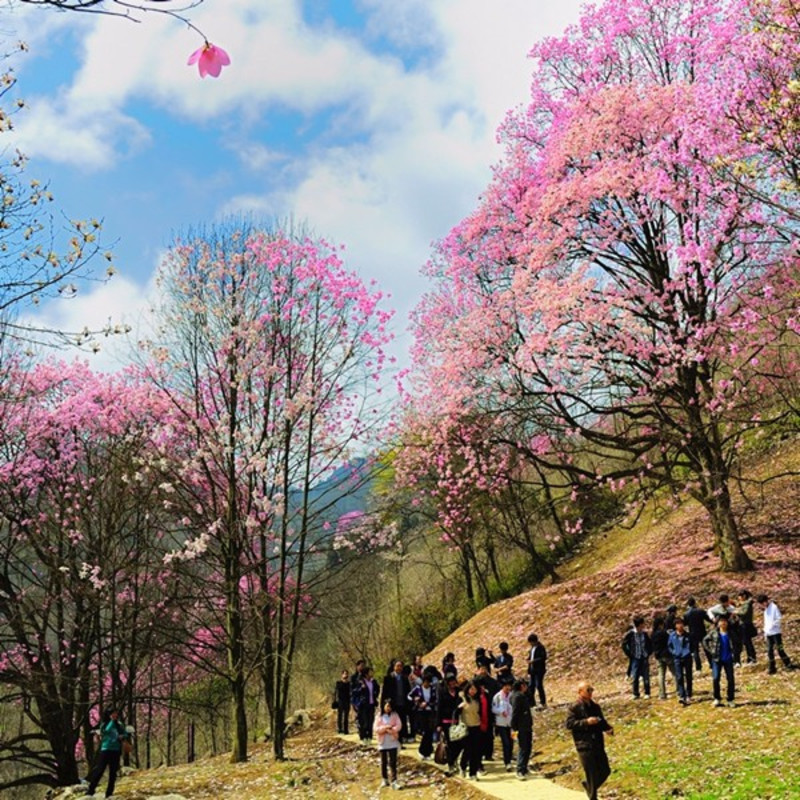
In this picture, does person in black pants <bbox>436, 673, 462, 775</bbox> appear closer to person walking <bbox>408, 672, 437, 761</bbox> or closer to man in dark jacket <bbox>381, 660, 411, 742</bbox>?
person walking <bbox>408, 672, 437, 761</bbox>

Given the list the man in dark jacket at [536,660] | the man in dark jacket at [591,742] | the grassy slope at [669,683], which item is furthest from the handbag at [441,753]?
the man in dark jacket at [591,742]

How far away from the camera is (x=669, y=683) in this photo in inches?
662

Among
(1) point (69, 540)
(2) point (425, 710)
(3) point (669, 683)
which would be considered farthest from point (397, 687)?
(1) point (69, 540)

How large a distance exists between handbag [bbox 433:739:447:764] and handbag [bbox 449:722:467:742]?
113 centimetres

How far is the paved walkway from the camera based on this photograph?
10547 mm

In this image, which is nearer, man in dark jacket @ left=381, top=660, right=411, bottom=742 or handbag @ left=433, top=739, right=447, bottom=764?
handbag @ left=433, top=739, right=447, bottom=764

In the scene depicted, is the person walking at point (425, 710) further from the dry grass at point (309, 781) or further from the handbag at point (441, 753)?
the handbag at point (441, 753)

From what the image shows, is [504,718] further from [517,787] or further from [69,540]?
[69,540]

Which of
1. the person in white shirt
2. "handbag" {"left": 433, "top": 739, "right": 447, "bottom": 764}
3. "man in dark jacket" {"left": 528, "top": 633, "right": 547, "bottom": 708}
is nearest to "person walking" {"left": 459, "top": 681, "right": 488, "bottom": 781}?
"handbag" {"left": 433, "top": 739, "right": 447, "bottom": 764}

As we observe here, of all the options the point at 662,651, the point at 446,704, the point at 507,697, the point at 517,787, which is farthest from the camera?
the point at 662,651

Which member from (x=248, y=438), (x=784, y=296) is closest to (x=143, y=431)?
(x=248, y=438)

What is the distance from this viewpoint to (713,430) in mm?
21188

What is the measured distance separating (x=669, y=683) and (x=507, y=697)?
6.20 metres

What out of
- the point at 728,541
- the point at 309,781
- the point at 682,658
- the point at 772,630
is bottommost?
the point at 309,781
